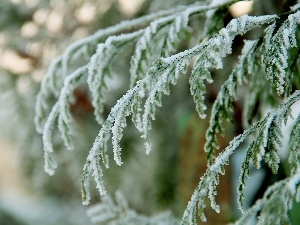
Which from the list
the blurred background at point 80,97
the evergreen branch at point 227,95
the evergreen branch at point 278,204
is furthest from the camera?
the blurred background at point 80,97

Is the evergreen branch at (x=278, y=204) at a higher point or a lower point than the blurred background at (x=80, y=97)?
lower

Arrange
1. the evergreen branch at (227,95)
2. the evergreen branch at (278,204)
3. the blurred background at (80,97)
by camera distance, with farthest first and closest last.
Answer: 1. the blurred background at (80,97)
2. the evergreen branch at (227,95)
3. the evergreen branch at (278,204)

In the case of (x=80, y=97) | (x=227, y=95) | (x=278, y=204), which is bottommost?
(x=278, y=204)

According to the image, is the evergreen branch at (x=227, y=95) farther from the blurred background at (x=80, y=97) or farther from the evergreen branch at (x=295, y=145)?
the blurred background at (x=80, y=97)

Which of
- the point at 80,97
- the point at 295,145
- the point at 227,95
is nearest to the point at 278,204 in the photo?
the point at 295,145

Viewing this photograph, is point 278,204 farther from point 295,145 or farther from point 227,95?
point 227,95

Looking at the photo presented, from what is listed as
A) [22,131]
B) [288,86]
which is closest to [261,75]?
[288,86]

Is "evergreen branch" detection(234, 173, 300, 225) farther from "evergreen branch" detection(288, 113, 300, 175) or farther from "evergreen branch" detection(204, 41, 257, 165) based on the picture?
"evergreen branch" detection(204, 41, 257, 165)

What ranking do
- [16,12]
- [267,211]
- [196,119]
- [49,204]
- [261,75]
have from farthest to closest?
[49,204] < [16,12] < [196,119] < [261,75] < [267,211]

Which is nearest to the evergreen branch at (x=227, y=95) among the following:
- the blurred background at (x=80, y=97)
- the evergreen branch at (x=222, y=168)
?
the evergreen branch at (x=222, y=168)

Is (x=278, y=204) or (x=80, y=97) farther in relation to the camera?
(x=80, y=97)

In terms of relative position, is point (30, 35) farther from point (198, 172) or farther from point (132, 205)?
point (132, 205)
